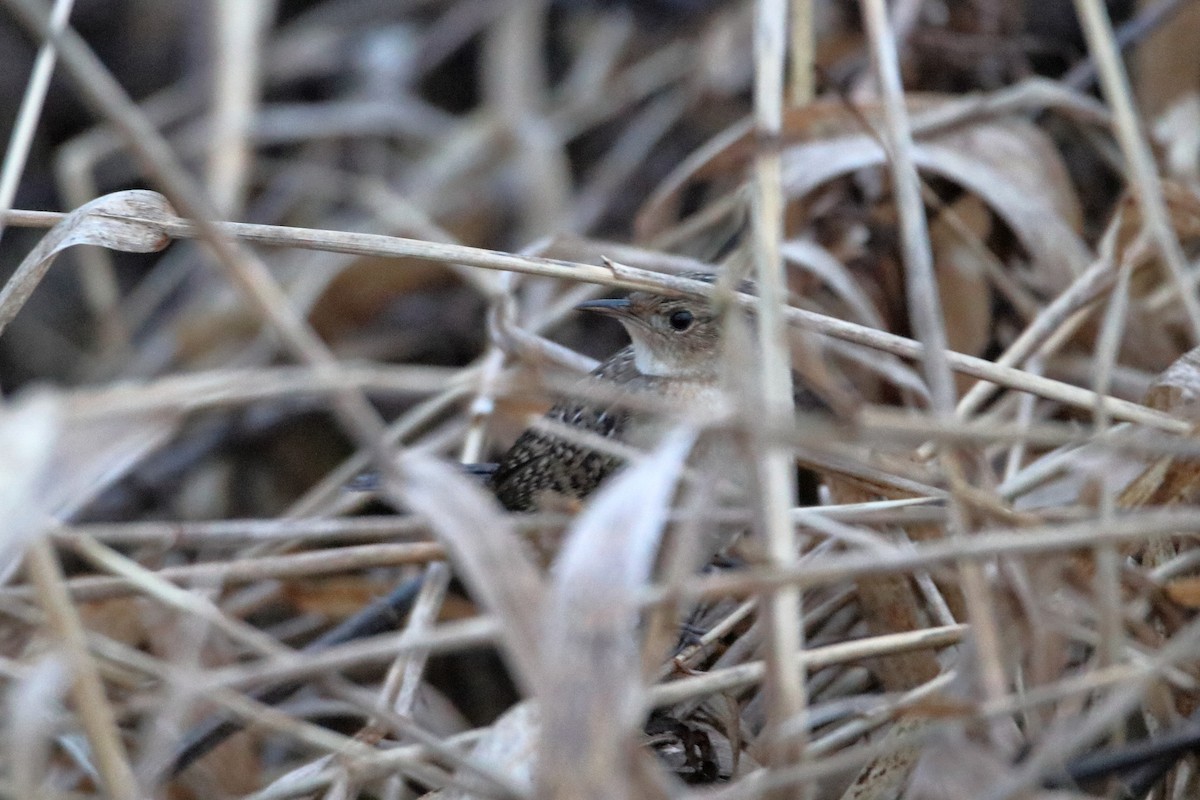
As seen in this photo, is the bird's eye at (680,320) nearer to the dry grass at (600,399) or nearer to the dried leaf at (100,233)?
the dry grass at (600,399)

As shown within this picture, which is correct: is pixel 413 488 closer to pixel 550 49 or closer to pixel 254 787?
pixel 254 787

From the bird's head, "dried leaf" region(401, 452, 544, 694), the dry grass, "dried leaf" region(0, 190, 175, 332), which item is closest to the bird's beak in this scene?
the bird's head

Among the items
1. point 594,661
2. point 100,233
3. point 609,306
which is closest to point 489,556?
point 594,661

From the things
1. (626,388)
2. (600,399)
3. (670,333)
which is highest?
(600,399)

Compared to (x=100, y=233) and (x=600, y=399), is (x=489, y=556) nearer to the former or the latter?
(x=600, y=399)

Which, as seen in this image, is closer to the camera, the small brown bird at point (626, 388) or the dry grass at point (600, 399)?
the dry grass at point (600, 399)

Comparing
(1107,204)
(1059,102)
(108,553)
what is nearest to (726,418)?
(108,553)

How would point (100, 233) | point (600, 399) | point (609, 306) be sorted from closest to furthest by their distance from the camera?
point (600, 399)
point (100, 233)
point (609, 306)

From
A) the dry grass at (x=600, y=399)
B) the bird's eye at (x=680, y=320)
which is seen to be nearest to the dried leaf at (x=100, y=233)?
the dry grass at (x=600, y=399)
